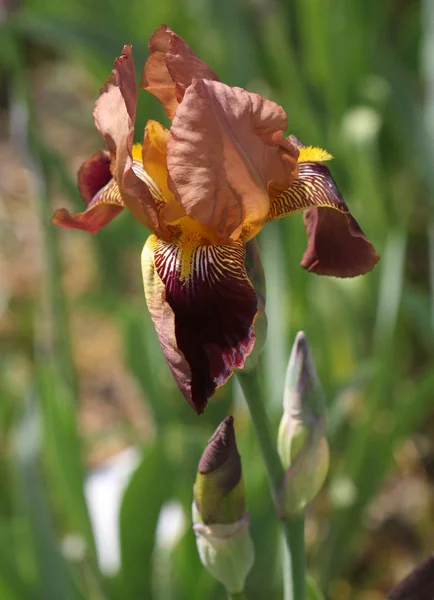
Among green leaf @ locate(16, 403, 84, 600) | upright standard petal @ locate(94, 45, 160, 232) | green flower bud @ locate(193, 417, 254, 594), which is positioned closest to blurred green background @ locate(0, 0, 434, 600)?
green leaf @ locate(16, 403, 84, 600)

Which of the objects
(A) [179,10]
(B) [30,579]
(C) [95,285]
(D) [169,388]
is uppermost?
(A) [179,10]

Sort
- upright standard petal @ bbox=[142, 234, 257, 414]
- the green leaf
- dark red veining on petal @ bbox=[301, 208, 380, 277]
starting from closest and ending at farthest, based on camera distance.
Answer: upright standard petal @ bbox=[142, 234, 257, 414] < dark red veining on petal @ bbox=[301, 208, 380, 277] < the green leaf

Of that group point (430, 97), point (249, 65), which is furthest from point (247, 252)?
point (249, 65)

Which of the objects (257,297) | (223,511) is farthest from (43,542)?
(257,297)

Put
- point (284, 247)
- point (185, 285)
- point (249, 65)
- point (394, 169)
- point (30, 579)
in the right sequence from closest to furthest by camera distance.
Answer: point (185, 285) < point (30, 579) < point (284, 247) < point (249, 65) < point (394, 169)

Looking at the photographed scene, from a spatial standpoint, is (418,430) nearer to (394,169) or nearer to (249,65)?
(394,169)

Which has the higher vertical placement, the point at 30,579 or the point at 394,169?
the point at 394,169

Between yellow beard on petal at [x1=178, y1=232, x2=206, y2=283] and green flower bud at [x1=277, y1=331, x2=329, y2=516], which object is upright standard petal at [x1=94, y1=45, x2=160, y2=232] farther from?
green flower bud at [x1=277, y1=331, x2=329, y2=516]

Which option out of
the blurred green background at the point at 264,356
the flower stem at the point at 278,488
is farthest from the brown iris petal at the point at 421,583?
the blurred green background at the point at 264,356
